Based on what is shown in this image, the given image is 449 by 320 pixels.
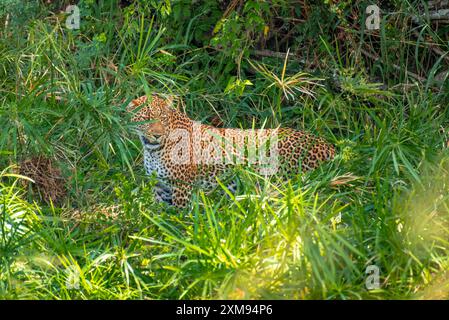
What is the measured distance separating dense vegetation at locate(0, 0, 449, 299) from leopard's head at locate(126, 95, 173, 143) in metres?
0.14

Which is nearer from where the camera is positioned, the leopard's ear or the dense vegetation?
the dense vegetation

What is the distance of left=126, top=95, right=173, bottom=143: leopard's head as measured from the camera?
8055 mm

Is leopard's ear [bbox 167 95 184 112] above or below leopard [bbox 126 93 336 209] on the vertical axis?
above

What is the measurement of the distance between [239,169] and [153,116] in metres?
1.09

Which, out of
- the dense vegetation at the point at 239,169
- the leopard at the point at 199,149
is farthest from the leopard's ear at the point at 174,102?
the dense vegetation at the point at 239,169

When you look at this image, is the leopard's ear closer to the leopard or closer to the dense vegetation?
the leopard

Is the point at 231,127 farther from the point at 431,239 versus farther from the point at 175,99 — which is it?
the point at 431,239

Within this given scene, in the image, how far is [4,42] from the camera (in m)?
8.43

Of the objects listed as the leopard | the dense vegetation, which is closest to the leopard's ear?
the leopard

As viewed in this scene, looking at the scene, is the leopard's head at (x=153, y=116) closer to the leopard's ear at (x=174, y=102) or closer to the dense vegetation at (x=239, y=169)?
the leopard's ear at (x=174, y=102)

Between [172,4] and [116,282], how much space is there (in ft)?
11.7

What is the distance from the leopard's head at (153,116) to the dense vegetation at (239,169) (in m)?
0.14
